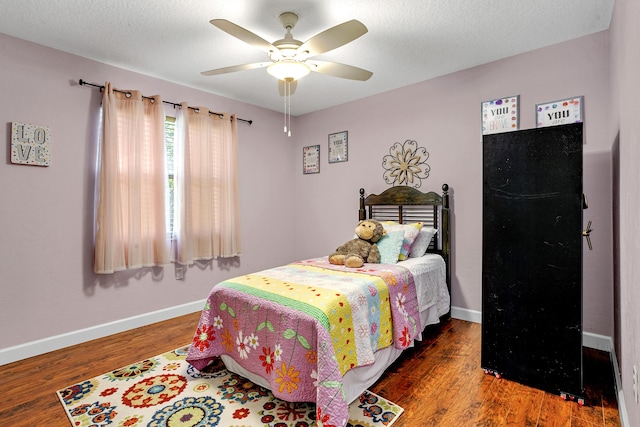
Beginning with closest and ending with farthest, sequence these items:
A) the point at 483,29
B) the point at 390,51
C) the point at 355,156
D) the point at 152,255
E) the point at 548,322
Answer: the point at 548,322, the point at 483,29, the point at 390,51, the point at 152,255, the point at 355,156

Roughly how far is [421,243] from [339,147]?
1790 mm

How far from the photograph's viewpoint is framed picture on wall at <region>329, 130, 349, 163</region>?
4355 mm

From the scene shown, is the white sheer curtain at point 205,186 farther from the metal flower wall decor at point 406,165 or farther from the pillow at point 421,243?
the pillow at point 421,243

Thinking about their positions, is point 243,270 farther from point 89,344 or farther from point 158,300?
point 89,344

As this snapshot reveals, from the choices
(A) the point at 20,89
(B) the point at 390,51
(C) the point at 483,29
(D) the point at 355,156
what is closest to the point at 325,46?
(B) the point at 390,51

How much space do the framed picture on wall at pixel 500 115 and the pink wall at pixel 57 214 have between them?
10.6 feet

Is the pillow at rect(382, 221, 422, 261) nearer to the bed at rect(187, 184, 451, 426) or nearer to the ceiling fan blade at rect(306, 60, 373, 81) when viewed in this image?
the bed at rect(187, 184, 451, 426)

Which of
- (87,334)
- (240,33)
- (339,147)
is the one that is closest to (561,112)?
(339,147)

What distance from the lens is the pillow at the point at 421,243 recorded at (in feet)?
10.8

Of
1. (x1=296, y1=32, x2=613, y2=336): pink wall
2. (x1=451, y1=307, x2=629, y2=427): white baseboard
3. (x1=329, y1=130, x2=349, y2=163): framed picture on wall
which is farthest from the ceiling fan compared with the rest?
(x1=451, y1=307, x2=629, y2=427): white baseboard

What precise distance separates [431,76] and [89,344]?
4213 millimetres

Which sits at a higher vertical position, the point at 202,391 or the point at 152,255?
the point at 152,255

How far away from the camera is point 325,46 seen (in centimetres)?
212

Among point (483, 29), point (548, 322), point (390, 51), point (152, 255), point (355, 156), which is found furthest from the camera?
point (355, 156)
